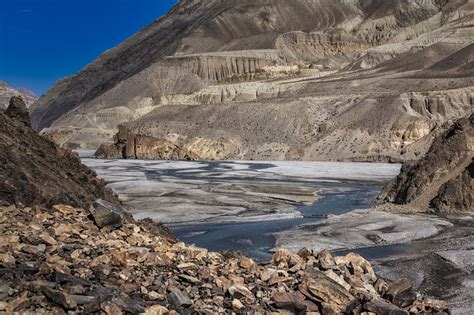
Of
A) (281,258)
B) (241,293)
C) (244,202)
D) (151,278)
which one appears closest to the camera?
(151,278)

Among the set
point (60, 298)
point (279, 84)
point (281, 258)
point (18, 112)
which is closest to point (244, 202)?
point (18, 112)

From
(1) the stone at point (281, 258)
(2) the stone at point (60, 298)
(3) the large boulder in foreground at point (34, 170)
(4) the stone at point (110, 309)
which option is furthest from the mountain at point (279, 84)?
(2) the stone at point (60, 298)

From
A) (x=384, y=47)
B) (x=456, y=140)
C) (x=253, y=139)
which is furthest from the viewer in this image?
(x=384, y=47)

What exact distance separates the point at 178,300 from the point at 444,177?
864 inches

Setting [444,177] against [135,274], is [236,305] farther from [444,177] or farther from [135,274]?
[444,177]

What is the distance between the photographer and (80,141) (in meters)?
109

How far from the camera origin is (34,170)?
1333 cm

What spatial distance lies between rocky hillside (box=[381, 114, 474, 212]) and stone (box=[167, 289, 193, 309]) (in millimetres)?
19080

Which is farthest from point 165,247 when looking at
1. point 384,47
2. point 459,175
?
point 384,47

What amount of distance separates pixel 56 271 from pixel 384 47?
12824cm

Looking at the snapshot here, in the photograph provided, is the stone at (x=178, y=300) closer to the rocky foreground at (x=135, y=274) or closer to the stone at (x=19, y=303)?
the rocky foreground at (x=135, y=274)

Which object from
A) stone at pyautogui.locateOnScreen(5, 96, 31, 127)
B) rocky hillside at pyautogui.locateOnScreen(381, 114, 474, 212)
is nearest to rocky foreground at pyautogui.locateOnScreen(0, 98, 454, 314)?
stone at pyautogui.locateOnScreen(5, 96, 31, 127)

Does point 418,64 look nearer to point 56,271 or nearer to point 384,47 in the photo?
point 384,47

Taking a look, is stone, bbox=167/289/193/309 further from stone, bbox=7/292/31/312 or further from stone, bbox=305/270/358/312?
stone, bbox=305/270/358/312
